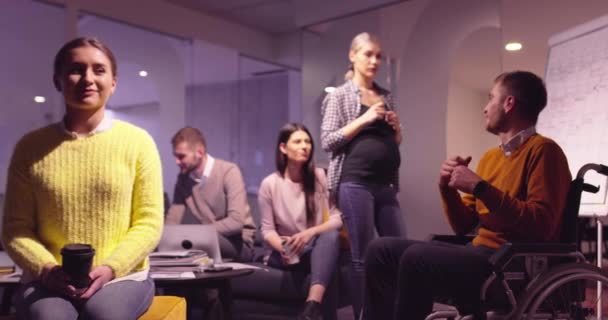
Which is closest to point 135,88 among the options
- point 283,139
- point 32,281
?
point 283,139

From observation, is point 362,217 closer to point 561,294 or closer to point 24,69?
point 561,294

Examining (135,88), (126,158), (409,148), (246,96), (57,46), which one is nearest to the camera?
(126,158)

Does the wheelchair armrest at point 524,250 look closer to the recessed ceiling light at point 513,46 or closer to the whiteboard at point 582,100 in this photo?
the whiteboard at point 582,100

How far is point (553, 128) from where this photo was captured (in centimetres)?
314

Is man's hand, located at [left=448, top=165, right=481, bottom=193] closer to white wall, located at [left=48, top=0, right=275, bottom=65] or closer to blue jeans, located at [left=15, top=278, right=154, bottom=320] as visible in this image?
blue jeans, located at [left=15, top=278, right=154, bottom=320]

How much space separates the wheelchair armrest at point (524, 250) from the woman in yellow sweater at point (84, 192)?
0.99m

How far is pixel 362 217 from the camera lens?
9.46ft

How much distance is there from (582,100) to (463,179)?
140cm

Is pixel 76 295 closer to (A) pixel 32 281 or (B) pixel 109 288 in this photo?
(B) pixel 109 288

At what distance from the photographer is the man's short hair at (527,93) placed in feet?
6.77

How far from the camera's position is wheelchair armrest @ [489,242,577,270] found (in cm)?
170

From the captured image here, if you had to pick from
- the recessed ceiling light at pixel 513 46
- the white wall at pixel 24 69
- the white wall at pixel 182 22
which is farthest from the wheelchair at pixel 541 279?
the white wall at pixel 182 22

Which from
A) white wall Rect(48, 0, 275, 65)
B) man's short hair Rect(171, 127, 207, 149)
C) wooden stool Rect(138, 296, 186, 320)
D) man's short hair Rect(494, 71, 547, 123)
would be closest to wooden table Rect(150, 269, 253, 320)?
wooden stool Rect(138, 296, 186, 320)

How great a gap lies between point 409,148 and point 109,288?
10.9 ft
